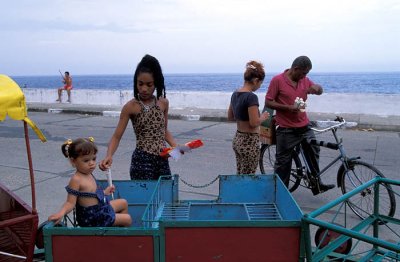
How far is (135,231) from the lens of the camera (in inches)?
88.4

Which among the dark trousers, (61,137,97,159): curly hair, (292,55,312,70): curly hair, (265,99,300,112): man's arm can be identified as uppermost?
(292,55,312,70): curly hair

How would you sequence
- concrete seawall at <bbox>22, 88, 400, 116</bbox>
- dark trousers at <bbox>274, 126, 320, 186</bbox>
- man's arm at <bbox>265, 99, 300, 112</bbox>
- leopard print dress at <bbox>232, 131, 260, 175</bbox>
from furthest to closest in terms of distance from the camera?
concrete seawall at <bbox>22, 88, 400, 116</bbox>, dark trousers at <bbox>274, 126, 320, 186</bbox>, man's arm at <bbox>265, 99, 300, 112</bbox>, leopard print dress at <bbox>232, 131, 260, 175</bbox>

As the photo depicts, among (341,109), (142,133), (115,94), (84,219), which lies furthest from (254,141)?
(115,94)

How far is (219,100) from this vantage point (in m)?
15.6

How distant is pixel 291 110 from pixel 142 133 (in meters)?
1.83

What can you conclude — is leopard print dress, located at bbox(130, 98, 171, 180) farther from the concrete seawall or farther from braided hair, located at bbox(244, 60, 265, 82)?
the concrete seawall

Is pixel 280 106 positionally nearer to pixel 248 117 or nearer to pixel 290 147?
pixel 290 147

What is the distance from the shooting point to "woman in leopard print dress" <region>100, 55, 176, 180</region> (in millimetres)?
3250

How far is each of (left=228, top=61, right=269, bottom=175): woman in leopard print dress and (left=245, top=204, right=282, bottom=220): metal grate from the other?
855 mm

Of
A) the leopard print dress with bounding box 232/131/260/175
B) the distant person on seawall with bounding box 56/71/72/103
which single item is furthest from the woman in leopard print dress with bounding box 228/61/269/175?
the distant person on seawall with bounding box 56/71/72/103

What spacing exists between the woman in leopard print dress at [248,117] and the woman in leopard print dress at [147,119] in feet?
2.83

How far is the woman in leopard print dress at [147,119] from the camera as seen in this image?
3.25 meters

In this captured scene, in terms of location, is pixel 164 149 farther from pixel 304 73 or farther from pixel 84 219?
pixel 304 73

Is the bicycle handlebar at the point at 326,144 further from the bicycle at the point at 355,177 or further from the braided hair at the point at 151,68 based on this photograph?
the braided hair at the point at 151,68
